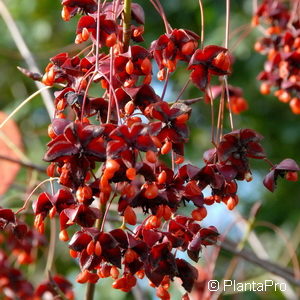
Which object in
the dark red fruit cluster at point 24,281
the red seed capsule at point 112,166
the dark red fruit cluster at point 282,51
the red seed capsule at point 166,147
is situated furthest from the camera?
the dark red fruit cluster at point 24,281

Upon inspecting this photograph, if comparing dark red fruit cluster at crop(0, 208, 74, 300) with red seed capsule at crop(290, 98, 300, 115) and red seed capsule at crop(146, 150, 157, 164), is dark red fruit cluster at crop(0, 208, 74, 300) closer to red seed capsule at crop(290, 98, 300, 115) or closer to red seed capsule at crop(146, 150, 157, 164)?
red seed capsule at crop(290, 98, 300, 115)

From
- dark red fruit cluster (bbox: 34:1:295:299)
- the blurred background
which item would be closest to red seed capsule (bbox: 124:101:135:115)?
dark red fruit cluster (bbox: 34:1:295:299)

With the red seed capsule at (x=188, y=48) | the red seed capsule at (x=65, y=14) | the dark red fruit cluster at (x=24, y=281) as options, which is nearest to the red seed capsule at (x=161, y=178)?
the red seed capsule at (x=188, y=48)

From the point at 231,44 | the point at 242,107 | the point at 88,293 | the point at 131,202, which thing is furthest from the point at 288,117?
the point at 131,202

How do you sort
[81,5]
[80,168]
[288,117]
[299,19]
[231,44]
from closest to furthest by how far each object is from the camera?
[80,168], [81,5], [299,19], [231,44], [288,117]

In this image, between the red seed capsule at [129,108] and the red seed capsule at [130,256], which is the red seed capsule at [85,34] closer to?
the red seed capsule at [129,108]

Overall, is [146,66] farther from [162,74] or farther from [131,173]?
[131,173]

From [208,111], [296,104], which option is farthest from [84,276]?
[208,111]

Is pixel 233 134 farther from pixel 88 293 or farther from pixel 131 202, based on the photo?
pixel 88 293
